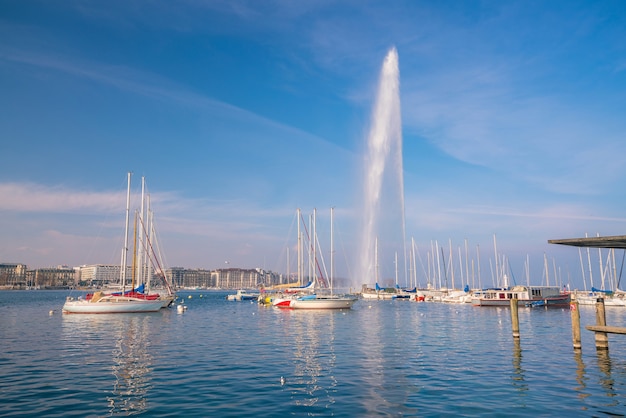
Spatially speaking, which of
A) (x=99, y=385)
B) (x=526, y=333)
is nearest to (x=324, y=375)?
(x=99, y=385)

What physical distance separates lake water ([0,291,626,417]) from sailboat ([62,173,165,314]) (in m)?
20.6

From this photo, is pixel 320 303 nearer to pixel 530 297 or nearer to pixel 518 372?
pixel 530 297

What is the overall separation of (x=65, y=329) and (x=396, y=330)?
29.6 meters

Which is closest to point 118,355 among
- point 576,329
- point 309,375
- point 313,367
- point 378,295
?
point 313,367

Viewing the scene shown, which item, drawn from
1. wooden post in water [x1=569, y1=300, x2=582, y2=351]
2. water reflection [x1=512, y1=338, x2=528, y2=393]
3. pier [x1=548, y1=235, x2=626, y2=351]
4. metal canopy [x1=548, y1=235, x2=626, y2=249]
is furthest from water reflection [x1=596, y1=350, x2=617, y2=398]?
metal canopy [x1=548, y1=235, x2=626, y2=249]

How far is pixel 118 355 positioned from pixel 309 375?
1240 centimetres

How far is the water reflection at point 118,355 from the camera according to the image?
16.6m

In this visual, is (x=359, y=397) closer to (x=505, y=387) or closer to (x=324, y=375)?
(x=324, y=375)

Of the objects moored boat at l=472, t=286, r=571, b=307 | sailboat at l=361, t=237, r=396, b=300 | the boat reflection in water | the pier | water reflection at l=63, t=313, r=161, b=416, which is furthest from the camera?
sailboat at l=361, t=237, r=396, b=300

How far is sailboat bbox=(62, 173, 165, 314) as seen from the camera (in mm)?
57219

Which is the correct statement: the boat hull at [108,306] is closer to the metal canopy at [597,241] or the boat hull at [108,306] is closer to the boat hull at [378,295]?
the metal canopy at [597,241]

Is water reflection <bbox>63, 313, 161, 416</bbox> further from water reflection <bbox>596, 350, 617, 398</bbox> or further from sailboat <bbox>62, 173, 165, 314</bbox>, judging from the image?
water reflection <bbox>596, 350, 617, 398</bbox>

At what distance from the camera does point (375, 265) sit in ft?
402

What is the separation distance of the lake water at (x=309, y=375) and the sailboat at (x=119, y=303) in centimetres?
2058
